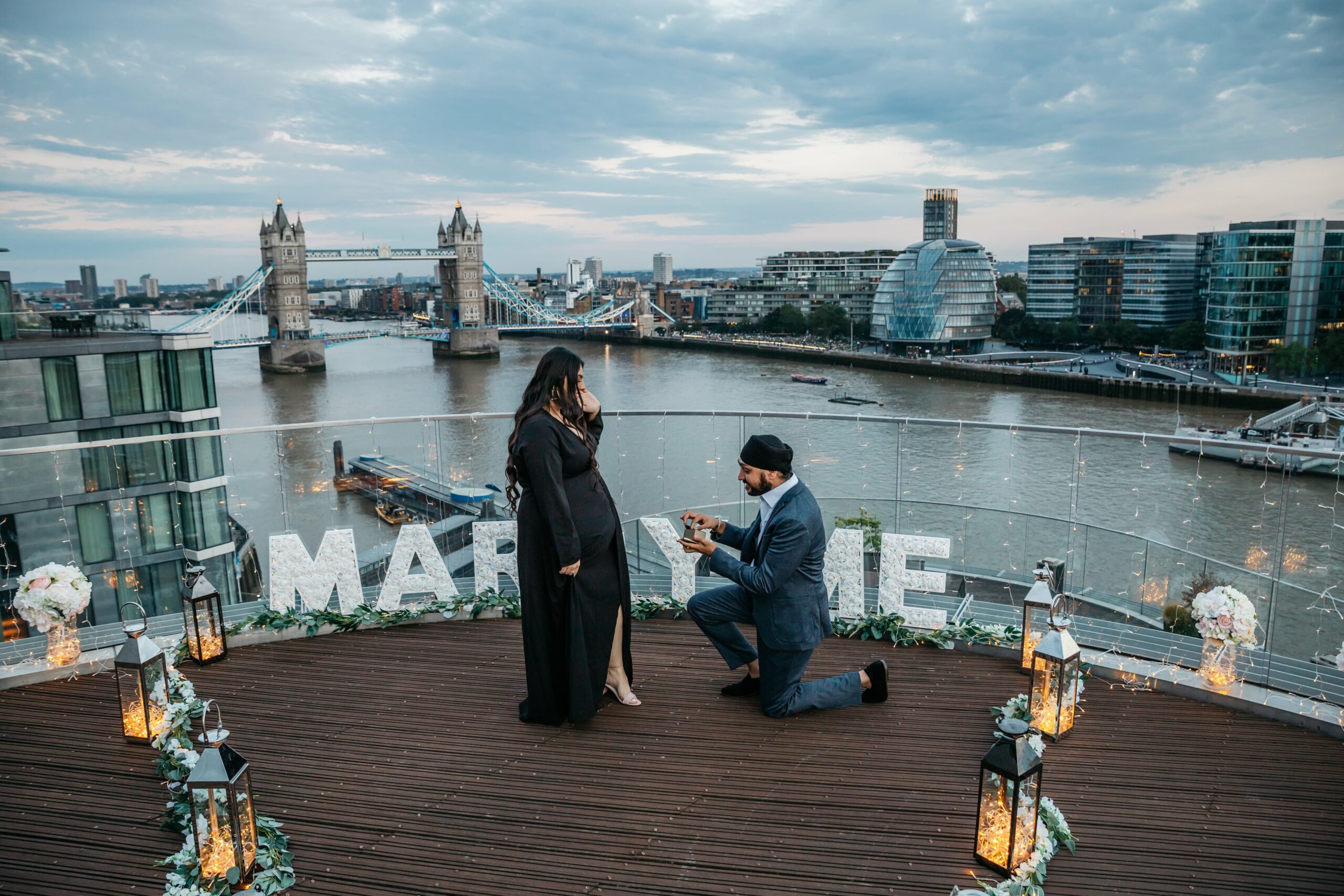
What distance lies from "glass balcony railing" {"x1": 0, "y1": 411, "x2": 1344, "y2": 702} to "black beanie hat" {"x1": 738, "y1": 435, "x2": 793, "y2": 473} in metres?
1.62

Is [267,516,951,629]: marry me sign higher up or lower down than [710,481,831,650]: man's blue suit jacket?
lower down

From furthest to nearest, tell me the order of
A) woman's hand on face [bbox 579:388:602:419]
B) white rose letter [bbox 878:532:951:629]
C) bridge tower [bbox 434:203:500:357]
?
bridge tower [bbox 434:203:500:357] < white rose letter [bbox 878:532:951:629] < woman's hand on face [bbox 579:388:602:419]

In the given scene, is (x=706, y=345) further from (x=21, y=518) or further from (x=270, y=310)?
(x=21, y=518)

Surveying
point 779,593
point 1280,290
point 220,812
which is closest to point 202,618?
point 220,812

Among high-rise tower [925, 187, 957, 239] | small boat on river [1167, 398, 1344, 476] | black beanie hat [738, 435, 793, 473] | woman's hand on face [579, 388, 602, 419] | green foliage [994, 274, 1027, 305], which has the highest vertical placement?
high-rise tower [925, 187, 957, 239]

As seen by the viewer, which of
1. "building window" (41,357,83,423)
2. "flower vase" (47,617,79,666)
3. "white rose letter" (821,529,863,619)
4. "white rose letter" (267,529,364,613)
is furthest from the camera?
"building window" (41,357,83,423)

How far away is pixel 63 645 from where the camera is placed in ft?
13.2

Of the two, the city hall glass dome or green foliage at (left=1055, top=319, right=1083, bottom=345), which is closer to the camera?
the city hall glass dome

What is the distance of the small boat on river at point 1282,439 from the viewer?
3.89m

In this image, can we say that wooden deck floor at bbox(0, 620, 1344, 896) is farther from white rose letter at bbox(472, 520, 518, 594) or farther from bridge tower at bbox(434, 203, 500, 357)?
bridge tower at bbox(434, 203, 500, 357)

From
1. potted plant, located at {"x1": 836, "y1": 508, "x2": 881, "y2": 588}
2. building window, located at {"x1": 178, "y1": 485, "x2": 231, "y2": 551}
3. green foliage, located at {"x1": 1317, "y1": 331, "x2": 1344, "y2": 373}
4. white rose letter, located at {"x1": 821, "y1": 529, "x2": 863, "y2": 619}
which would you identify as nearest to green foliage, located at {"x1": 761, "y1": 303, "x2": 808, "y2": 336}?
green foliage, located at {"x1": 1317, "y1": 331, "x2": 1344, "y2": 373}

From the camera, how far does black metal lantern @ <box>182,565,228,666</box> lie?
4031mm

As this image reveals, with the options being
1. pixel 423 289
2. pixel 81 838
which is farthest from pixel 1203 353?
pixel 423 289

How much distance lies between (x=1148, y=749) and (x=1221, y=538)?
5.48ft
